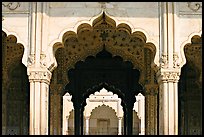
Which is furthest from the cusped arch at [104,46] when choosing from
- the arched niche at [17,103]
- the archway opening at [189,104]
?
the archway opening at [189,104]

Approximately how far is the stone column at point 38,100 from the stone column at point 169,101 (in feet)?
8.82

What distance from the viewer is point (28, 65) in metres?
13.3

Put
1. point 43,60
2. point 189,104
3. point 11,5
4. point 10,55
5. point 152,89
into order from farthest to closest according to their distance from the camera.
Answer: point 189,104 → point 152,89 → point 10,55 → point 11,5 → point 43,60

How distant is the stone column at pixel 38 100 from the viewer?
13.1 metres

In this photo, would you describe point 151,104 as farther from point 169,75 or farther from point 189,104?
point 169,75

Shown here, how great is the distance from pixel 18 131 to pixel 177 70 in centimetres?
789

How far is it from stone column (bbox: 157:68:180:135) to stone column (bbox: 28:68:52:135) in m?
2.69

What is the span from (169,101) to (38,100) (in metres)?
2.98

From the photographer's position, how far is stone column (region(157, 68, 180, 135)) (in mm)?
13203

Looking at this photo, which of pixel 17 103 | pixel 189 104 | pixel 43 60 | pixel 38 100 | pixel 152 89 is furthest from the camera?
pixel 189 104

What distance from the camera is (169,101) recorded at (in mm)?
13289

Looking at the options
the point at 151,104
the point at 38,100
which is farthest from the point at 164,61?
the point at 151,104

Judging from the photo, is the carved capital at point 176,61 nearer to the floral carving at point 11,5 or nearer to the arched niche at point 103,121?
the floral carving at point 11,5

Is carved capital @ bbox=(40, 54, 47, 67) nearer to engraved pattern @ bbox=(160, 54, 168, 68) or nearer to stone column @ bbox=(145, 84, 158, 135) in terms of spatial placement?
engraved pattern @ bbox=(160, 54, 168, 68)
